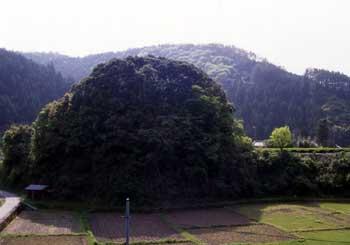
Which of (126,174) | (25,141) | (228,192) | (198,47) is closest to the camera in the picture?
(126,174)

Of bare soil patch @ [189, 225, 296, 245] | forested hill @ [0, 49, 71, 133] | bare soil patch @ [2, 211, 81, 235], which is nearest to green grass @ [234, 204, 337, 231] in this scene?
bare soil patch @ [189, 225, 296, 245]

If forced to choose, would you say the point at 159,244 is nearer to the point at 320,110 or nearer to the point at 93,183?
the point at 93,183

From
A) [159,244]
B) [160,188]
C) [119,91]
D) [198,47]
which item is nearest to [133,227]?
[159,244]

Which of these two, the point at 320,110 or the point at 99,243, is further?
the point at 320,110

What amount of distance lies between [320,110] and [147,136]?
65822 mm

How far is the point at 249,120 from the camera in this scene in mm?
95750

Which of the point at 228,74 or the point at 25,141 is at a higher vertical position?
the point at 228,74

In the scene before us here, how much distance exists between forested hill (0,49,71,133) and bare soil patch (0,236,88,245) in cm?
6212

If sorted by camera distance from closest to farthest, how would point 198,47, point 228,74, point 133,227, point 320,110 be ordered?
1. point 133,227
2. point 320,110
3. point 228,74
4. point 198,47

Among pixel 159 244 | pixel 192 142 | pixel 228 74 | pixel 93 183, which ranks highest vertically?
pixel 228 74

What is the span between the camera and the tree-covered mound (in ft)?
118

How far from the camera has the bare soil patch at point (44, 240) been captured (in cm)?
2322

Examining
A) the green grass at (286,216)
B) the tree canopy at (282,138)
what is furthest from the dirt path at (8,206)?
the tree canopy at (282,138)

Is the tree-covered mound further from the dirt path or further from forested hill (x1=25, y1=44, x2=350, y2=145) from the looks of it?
forested hill (x1=25, y1=44, x2=350, y2=145)
